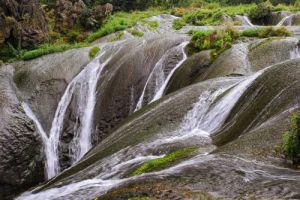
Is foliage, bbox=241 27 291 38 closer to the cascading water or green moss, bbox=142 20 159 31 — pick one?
the cascading water

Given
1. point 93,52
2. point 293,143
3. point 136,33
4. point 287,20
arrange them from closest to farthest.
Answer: point 293,143
point 93,52
point 136,33
point 287,20

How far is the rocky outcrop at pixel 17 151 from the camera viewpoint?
51.4ft

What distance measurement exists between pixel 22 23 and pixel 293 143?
77.4ft

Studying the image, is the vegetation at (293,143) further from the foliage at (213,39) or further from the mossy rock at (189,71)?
the foliage at (213,39)

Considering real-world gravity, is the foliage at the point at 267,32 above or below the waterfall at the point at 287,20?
above

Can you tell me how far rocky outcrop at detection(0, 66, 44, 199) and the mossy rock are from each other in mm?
5819

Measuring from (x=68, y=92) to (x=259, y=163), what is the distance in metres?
14.3

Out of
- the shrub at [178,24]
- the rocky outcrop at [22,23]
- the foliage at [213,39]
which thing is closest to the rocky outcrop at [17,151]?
the foliage at [213,39]

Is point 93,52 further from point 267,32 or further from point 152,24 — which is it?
point 152,24

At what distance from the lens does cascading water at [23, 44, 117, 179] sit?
18.0m

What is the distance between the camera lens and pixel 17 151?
1596cm

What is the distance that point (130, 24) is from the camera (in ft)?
109

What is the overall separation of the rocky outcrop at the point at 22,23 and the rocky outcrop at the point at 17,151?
10.1m

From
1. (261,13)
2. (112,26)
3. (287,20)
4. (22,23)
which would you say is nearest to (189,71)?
(22,23)
